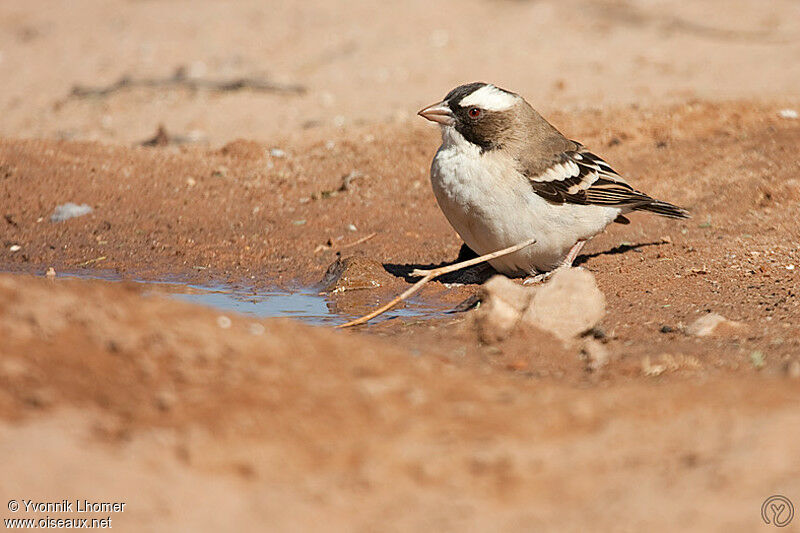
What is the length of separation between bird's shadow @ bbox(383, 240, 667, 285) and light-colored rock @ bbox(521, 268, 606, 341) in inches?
76.9

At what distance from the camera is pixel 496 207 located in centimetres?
654

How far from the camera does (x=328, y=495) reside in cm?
321

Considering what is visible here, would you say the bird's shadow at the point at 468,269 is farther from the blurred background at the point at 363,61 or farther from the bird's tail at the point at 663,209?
the blurred background at the point at 363,61

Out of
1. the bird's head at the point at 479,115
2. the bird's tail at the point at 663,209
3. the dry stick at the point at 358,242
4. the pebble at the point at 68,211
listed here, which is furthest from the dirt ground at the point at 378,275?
the bird's head at the point at 479,115

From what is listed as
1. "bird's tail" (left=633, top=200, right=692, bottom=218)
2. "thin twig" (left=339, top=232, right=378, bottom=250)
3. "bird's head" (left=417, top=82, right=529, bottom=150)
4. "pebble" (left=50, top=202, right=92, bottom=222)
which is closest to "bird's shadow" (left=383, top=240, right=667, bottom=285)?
"bird's tail" (left=633, top=200, right=692, bottom=218)

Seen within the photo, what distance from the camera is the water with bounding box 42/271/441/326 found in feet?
21.3

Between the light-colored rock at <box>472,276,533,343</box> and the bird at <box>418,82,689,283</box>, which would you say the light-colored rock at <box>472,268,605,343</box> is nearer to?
the light-colored rock at <box>472,276,533,343</box>

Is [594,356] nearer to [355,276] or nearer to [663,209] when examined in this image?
[355,276]

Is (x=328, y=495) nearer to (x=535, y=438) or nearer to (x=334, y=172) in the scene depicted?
(x=535, y=438)

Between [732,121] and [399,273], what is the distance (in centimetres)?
438

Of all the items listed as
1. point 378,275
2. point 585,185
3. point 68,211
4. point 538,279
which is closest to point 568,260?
point 538,279

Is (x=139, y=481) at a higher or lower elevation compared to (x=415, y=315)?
higher

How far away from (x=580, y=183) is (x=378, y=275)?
1.57 meters

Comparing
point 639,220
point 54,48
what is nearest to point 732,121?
point 639,220
